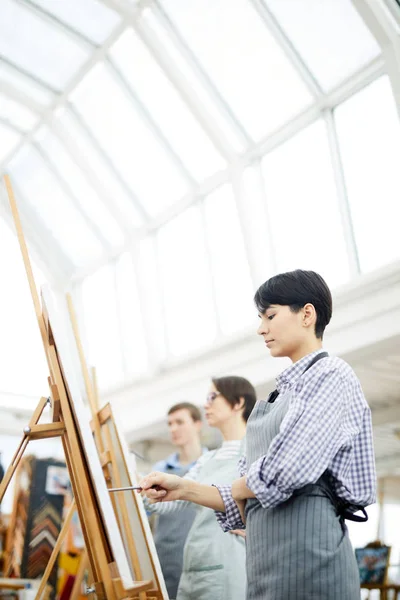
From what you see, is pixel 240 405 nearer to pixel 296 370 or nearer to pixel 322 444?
pixel 296 370

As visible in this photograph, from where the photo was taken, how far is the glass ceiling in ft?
16.4

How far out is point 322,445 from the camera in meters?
1.23

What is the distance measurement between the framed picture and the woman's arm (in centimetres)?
522

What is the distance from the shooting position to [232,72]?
551cm

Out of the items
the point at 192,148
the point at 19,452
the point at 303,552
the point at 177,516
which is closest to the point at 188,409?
the point at 177,516

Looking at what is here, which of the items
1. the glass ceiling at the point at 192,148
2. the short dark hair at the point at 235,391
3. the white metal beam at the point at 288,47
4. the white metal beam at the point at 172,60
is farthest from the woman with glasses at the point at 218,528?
the white metal beam at the point at 172,60

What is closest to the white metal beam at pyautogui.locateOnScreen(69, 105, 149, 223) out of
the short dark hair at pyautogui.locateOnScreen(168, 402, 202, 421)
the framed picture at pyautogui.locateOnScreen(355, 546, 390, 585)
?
the framed picture at pyautogui.locateOnScreen(355, 546, 390, 585)

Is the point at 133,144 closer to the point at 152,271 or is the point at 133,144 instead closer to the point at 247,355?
the point at 152,271

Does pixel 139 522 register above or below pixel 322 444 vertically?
above

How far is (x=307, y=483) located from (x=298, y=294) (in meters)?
0.44

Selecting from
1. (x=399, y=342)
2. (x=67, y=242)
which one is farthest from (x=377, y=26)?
(x=67, y=242)

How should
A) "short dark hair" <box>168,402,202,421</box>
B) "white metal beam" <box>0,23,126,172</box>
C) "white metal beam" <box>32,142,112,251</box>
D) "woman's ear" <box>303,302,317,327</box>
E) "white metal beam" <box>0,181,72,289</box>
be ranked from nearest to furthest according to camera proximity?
1. "woman's ear" <box>303,302,317,327</box>
2. "short dark hair" <box>168,402,202,421</box>
3. "white metal beam" <box>0,23,126,172</box>
4. "white metal beam" <box>32,142,112,251</box>
5. "white metal beam" <box>0,181,72,289</box>

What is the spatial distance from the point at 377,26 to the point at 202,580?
3644mm

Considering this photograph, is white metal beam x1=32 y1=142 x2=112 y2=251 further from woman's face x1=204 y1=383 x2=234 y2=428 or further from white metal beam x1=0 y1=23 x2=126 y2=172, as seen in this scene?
woman's face x1=204 y1=383 x2=234 y2=428
